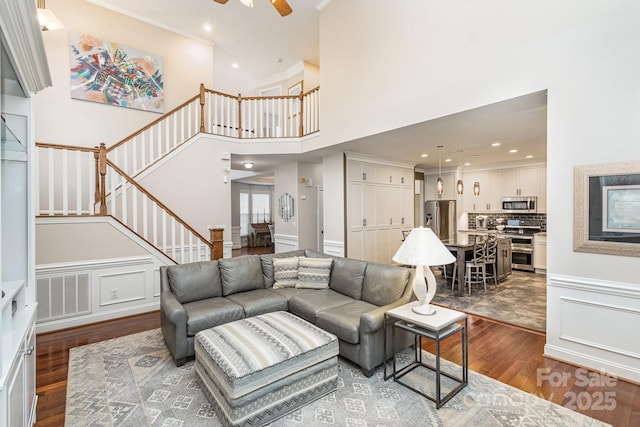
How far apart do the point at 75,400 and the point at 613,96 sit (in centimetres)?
505

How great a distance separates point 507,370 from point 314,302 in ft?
6.32

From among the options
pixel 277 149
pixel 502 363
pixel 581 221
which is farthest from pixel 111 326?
pixel 581 221

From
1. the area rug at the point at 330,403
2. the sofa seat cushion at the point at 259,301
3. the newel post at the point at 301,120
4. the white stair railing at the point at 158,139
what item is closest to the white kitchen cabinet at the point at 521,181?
the newel post at the point at 301,120

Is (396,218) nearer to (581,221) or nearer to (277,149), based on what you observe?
(277,149)

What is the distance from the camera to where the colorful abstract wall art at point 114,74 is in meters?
5.45

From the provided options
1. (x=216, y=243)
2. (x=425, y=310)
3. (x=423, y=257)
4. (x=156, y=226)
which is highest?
(x=156, y=226)

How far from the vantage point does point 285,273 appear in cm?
390

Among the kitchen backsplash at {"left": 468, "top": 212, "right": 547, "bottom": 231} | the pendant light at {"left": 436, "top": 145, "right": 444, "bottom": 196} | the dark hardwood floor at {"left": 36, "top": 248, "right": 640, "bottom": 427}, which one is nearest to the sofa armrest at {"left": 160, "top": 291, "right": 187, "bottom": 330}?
the dark hardwood floor at {"left": 36, "top": 248, "right": 640, "bottom": 427}

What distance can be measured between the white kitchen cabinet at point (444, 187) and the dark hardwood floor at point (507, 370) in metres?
4.94

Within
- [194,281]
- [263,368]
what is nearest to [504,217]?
[194,281]

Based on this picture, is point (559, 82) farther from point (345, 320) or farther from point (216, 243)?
point (216, 243)

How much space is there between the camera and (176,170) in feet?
17.9

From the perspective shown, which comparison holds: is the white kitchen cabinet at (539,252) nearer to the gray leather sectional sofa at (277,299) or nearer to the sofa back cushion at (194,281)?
the gray leather sectional sofa at (277,299)

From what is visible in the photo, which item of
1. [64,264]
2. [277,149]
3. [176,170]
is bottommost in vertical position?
[64,264]
